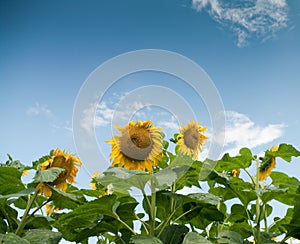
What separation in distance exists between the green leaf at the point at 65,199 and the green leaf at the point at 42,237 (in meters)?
0.16

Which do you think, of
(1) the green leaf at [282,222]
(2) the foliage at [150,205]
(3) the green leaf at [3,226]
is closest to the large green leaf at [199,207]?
(2) the foliage at [150,205]

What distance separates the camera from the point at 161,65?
1712 millimetres

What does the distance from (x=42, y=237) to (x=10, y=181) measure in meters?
0.35

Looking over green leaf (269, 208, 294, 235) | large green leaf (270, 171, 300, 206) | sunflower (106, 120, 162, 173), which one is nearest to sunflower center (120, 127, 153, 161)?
sunflower (106, 120, 162, 173)

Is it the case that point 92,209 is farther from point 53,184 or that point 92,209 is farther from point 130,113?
point 130,113

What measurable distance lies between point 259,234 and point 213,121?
515mm

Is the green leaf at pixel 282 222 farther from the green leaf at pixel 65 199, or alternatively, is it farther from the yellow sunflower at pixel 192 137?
the green leaf at pixel 65 199

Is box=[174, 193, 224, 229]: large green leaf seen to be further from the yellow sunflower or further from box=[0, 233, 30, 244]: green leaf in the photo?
box=[0, 233, 30, 244]: green leaf

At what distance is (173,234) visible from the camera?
5.26 ft

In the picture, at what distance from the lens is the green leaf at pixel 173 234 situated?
1592 mm

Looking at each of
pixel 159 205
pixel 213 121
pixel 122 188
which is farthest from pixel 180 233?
pixel 213 121

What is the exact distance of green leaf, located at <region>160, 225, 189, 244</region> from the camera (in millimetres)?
1592

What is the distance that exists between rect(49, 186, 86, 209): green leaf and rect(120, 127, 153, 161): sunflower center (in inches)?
11.7

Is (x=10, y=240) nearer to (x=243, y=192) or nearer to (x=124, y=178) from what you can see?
(x=124, y=178)
